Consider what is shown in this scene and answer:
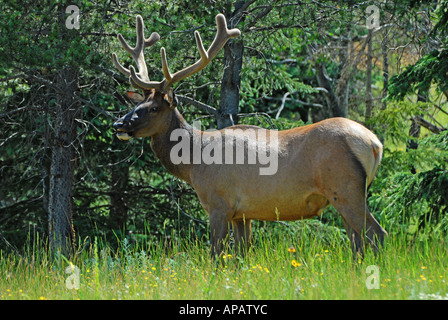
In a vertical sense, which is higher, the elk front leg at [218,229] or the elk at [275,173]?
the elk at [275,173]

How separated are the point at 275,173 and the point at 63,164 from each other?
441 cm

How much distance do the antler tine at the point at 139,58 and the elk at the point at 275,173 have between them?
0.04 ft

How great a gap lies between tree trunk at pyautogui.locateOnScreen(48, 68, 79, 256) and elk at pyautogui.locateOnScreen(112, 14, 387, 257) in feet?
8.19

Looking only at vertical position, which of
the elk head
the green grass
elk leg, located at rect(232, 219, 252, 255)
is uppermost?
the elk head

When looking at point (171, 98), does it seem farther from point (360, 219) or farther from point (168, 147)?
point (360, 219)

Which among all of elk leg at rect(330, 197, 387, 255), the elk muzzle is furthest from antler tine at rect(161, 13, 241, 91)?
elk leg at rect(330, 197, 387, 255)

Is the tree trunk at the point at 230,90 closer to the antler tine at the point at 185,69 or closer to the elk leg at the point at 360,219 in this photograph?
the antler tine at the point at 185,69

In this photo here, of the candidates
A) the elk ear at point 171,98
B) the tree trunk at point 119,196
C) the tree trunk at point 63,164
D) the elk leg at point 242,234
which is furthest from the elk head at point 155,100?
the tree trunk at point 119,196

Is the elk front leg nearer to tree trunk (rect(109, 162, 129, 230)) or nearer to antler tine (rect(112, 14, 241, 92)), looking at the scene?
antler tine (rect(112, 14, 241, 92))

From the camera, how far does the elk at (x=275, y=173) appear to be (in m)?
5.80

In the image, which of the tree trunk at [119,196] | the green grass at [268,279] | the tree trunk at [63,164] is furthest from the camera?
the tree trunk at [119,196]

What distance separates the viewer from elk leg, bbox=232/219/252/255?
6.68 m

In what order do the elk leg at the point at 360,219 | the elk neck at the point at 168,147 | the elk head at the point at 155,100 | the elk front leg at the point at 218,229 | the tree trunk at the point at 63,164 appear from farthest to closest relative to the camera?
the tree trunk at the point at 63,164 < the elk neck at the point at 168,147 < the elk head at the point at 155,100 < the elk front leg at the point at 218,229 < the elk leg at the point at 360,219
